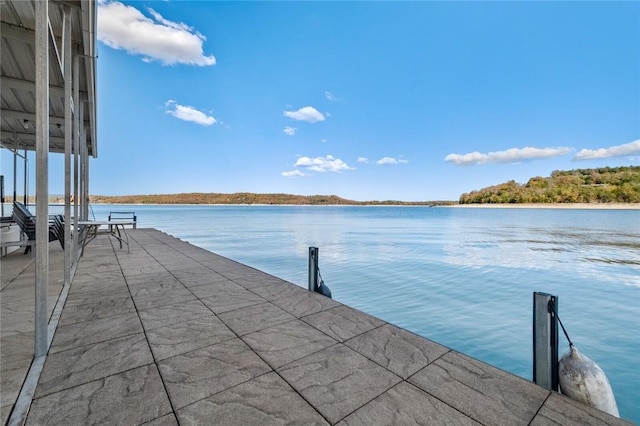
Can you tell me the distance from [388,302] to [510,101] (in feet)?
116

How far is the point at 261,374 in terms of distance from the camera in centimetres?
149

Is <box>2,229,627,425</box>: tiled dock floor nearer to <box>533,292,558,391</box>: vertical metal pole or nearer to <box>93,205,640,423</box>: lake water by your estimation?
<box>533,292,558,391</box>: vertical metal pole

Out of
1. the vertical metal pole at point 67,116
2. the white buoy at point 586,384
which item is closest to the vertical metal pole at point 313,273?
the white buoy at point 586,384

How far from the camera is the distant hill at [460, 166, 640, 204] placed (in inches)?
1714

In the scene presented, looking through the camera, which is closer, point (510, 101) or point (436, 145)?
point (510, 101)

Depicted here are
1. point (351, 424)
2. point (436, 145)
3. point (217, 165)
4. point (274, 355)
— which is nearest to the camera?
point (351, 424)

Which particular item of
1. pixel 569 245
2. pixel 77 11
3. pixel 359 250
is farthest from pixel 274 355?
pixel 569 245

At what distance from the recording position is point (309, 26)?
60.5 feet

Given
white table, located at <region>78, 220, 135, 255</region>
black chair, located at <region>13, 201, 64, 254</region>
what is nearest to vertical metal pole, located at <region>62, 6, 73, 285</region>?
white table, located at <region>78, 220, 135, 255</region>

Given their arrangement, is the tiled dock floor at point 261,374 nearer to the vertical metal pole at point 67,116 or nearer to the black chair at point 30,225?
the vertical metal pole at point 67,116

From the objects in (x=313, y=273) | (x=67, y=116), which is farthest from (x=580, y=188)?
(x=67, y=116)

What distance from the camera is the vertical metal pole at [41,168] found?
60.4 inches

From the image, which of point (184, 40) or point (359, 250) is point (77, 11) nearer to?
point (359, 250)

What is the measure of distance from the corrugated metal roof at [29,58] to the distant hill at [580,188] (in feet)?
200
